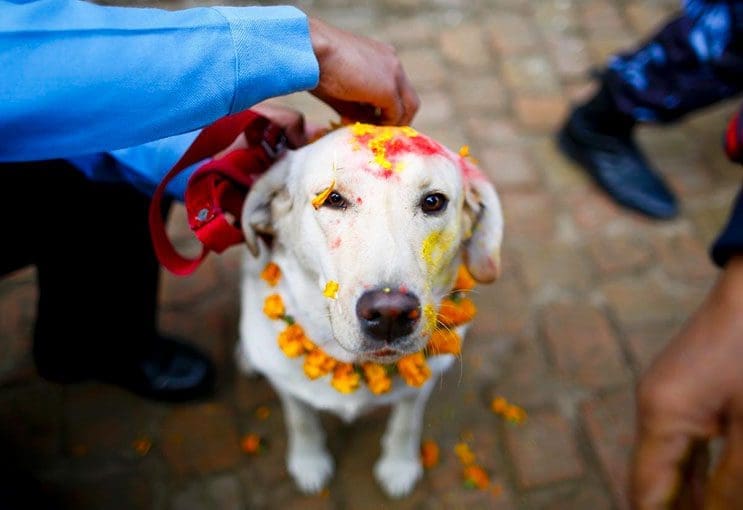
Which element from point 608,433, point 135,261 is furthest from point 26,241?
point 608,433

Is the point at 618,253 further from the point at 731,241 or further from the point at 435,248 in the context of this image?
the point at 435,248

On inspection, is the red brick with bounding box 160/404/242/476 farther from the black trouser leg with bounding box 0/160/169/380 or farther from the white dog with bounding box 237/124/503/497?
the white dog with bounding box 237/124/503/497

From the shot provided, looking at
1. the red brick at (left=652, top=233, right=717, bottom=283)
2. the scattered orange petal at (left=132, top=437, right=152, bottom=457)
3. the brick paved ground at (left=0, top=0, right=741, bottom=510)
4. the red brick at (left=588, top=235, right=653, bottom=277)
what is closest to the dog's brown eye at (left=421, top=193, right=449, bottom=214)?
the brick paved ground at (left=0, top=0, right=741, bottom=510)

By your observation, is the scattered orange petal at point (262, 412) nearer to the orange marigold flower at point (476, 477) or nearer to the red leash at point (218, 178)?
the orange marigold flower at point (476, 477)

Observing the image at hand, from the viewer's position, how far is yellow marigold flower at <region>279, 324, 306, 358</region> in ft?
6.21

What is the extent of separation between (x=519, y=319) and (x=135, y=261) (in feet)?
5.78

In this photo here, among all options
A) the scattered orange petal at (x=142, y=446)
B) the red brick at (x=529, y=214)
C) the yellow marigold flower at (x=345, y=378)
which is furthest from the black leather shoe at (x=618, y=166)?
the scattered orange petal at (x=142, y=446)

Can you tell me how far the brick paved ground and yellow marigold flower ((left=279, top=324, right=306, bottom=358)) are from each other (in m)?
0.96

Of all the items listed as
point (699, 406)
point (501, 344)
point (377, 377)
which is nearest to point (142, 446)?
point (377, 377)

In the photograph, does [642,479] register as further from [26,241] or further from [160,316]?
[160,316]

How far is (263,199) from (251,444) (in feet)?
4.29

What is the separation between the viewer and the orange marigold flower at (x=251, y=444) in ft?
8.79

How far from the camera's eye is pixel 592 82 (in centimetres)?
→ 403

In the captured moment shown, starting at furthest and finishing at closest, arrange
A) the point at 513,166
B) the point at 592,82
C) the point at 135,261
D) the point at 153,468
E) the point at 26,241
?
the point at 592,82, the point at 513,166, the point at 153,468, the point at 135,261, the point at 26,241
